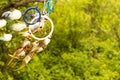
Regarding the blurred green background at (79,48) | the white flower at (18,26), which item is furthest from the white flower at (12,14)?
the blurred green background at (79,48)

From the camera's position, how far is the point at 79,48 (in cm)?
1139

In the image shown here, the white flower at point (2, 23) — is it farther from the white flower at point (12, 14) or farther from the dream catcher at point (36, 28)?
the dream catcher at point (36, 28)

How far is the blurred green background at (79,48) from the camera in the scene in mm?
10562

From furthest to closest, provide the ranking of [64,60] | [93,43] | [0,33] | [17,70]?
[93,43] → [64,60] → [17,70] → [0,33]

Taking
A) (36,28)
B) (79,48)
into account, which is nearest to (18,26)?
(36,28)

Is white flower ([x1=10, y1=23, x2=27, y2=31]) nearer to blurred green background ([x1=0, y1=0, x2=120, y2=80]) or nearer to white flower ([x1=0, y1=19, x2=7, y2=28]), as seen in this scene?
white flower ([x1=0, y1=19, x2=7, y2=28])

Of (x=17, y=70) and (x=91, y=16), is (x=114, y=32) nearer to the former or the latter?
(x=91, y=16)

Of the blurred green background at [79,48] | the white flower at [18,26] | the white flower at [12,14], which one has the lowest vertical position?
the blurred green background at [79,48]

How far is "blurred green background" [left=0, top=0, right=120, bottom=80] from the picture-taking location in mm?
10562

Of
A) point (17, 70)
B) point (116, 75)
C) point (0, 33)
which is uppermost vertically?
point (0, 33)

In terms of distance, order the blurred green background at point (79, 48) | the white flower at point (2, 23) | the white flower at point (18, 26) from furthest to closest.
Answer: the blurred green background at point (79, 48) < the white flower at point (18, 26) < the white flower at point (2, 23)

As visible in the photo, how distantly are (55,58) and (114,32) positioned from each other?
1979 mm

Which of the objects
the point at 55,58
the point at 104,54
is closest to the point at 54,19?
the point at 55,58

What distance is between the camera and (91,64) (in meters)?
11.1
